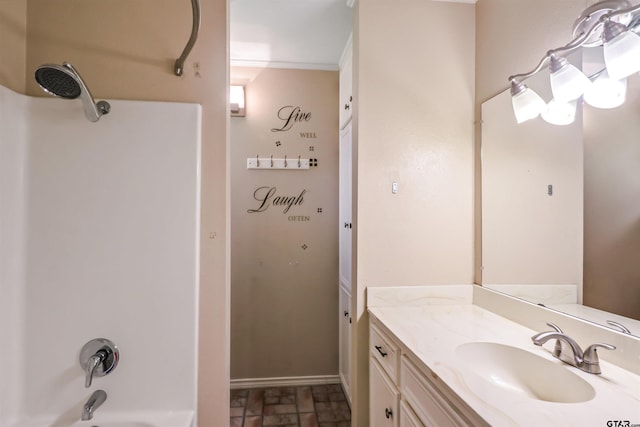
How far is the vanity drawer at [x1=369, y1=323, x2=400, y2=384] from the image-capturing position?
126 centimetres

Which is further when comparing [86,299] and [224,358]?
[224,358]

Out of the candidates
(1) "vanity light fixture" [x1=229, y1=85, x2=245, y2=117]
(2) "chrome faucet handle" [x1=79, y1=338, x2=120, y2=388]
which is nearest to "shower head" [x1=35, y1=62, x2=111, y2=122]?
(2) "chrome faucet handle" [x1=79, y1=338, x2=120, y2=388]

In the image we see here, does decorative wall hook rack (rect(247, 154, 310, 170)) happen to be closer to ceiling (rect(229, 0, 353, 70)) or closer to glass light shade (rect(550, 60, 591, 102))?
ceiling (rect(229, 0, 353, 70))

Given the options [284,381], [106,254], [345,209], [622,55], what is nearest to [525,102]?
[622,55]

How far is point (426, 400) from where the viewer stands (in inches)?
39.6

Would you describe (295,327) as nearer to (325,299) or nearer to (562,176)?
(325,299)

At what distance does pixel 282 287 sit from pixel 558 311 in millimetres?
1781

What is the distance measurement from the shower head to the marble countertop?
1.50 meters

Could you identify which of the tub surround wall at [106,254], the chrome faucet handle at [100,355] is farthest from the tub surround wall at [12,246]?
the chrome faucet handle at [100,355]

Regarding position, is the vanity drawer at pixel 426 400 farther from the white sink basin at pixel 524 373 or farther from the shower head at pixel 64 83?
the shower head at pixel 64 83

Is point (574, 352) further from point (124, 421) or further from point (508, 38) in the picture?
point (124, 421)

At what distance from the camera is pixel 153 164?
1.31 m

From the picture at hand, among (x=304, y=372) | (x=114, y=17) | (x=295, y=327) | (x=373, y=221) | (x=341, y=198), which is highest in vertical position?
(x=114, y=17)

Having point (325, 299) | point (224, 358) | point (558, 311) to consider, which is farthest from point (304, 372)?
point (558, 311)
